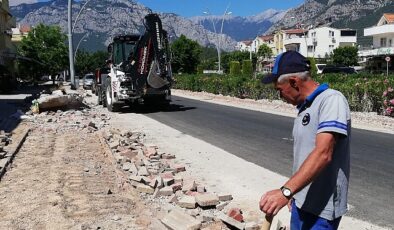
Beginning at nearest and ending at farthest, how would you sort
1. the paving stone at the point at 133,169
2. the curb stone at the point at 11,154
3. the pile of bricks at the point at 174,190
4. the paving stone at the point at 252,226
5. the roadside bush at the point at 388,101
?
the paving stone at the point at 252,226, the pile of bricks at the point at 174,190, the paving stone at the point at 133,169, the curb stone at the point at 11,154, the roadside bush at the point at 388,101

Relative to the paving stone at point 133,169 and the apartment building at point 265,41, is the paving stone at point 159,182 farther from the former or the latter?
the apartment building at point 265,41

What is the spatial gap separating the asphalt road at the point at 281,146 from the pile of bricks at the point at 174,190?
1.62m

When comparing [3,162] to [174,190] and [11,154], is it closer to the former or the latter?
[11,154]

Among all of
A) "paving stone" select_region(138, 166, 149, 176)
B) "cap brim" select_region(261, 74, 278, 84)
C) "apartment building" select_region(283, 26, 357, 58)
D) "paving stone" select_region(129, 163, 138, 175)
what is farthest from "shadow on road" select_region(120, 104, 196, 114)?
"apartment building" select_region(283, 26, 357, 58)

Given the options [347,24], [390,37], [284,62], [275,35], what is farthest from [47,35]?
[347,24]

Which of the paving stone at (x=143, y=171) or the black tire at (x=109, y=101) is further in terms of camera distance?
the black tire at (x=109, y=101)

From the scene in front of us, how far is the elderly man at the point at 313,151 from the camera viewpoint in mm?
2625

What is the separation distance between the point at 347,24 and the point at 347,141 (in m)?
198

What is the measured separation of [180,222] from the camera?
5.28 meters

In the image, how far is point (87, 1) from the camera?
37.6m

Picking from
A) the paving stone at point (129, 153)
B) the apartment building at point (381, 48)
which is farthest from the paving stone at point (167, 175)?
the apartment building at point (381, 48)

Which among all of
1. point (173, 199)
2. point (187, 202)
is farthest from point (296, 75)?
point (173, 199)

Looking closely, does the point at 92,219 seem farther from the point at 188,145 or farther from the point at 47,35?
the point at 47,35

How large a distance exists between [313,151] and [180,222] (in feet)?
9.59
